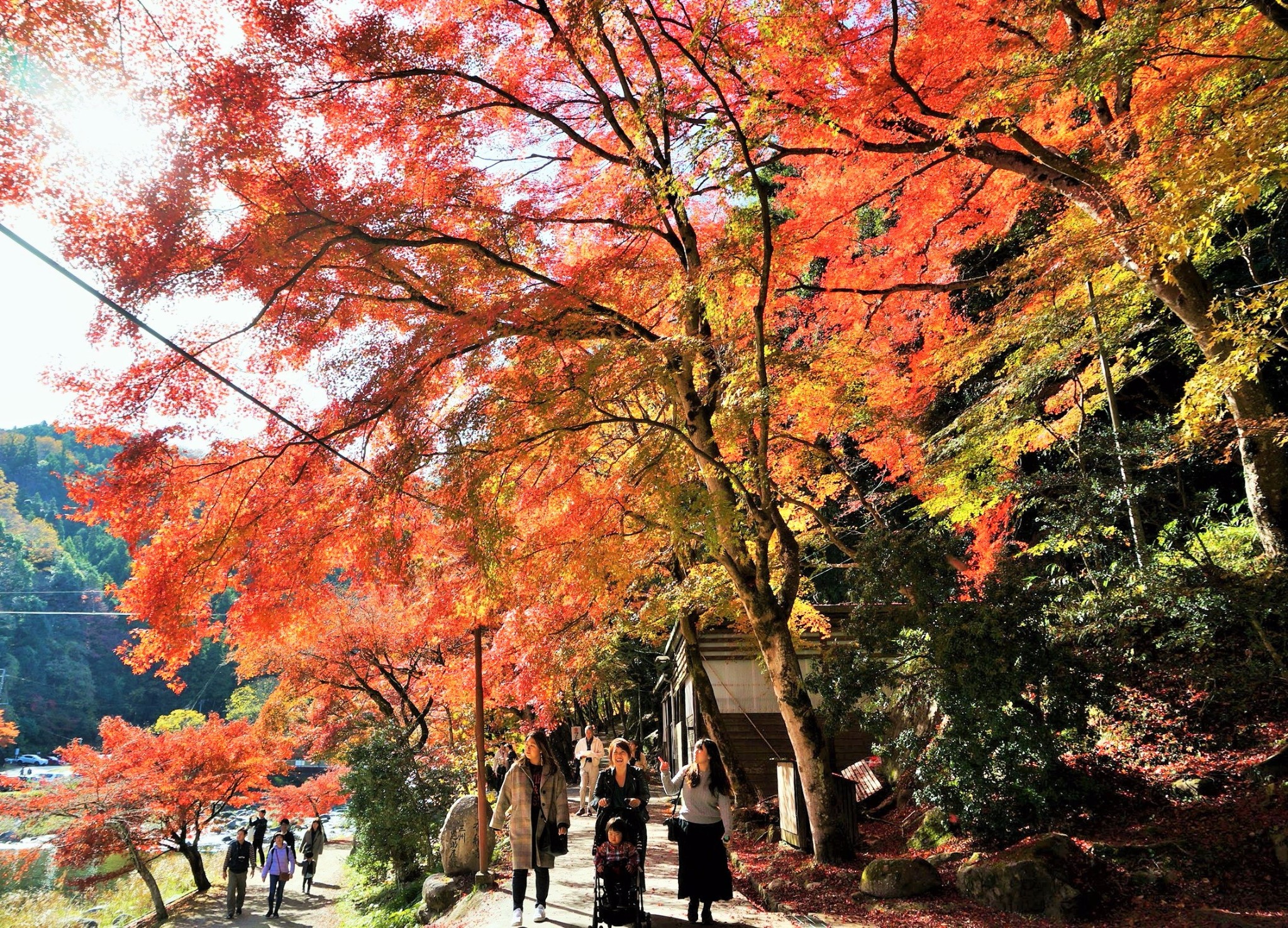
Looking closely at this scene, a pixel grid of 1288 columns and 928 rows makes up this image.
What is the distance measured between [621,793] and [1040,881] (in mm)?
3143

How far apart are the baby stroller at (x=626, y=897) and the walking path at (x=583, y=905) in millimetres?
507

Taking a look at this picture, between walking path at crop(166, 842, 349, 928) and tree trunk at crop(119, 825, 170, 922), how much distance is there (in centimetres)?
29

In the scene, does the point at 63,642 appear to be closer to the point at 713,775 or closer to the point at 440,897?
the point at 440,897

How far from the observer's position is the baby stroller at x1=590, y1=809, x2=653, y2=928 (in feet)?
18.4

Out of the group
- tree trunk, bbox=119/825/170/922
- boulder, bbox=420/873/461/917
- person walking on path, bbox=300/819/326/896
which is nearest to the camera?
boulder, bbox=420/873/461/917

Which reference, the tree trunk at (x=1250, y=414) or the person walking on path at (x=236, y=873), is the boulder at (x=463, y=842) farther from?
the tree trunk at (x=1250, y=414)

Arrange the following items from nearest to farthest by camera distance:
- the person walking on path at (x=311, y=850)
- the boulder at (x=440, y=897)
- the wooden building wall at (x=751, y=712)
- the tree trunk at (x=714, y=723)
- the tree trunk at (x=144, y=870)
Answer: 1. the boulder at (x=440, y=897)
2. the tree trunk at (x=714, y=723)
3. the wooden building wall at (x=751, y=712)
4. the tree trunk at (x=144, y=870)
5. the person walking on path at (x=311, y=850)

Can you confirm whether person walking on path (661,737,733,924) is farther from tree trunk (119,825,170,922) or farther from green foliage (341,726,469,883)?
tree trunk (119,825,170,922)

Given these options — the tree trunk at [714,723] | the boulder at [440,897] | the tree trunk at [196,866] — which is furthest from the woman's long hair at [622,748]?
the tree trunk at [196,866]

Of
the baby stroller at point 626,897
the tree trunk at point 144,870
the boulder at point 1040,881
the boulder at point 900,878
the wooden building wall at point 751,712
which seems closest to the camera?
the boulder at point 1040,881

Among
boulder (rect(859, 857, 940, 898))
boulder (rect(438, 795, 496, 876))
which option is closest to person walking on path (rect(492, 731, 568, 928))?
boulder (rect(859, 857, 940, 898))

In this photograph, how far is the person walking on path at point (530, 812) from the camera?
6.41 meters

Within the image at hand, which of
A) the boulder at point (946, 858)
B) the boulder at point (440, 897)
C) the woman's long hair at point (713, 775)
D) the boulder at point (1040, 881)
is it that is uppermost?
the woman's long hair at point (713, 775)

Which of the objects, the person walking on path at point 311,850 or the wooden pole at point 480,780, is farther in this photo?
the person walking on path at point 311,850
